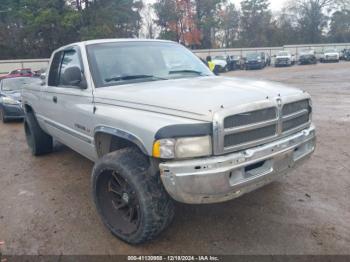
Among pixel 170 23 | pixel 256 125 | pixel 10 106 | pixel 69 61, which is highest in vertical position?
pixel 170 23

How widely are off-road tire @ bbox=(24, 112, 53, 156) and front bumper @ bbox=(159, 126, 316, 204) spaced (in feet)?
13.0

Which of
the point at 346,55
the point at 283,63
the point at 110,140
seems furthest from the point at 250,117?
the point at 346,55

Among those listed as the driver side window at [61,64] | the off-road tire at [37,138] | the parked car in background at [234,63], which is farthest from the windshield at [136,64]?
the parked car in background at [234,63]

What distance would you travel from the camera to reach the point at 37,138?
594cm

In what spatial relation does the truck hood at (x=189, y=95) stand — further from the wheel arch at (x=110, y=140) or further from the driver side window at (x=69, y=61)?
the driver side window at (x=69, y=61)

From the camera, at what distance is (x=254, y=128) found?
287cm

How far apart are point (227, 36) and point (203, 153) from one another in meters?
66.8

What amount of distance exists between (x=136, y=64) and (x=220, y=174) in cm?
190

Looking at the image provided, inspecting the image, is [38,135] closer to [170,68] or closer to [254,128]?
[170,68]

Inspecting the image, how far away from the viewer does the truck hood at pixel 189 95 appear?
273cm

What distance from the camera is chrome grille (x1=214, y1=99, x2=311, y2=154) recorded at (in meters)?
2.67

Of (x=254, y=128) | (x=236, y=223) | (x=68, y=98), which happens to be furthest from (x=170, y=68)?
(x=236, y=223)

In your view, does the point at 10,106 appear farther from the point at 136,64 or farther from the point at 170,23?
the point at 170,23

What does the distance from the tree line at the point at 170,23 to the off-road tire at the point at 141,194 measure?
34.9 meters
